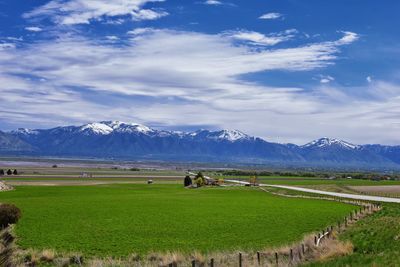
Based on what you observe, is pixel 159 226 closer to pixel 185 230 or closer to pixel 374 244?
pixel 185 230

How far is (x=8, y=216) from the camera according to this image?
43.3 meters

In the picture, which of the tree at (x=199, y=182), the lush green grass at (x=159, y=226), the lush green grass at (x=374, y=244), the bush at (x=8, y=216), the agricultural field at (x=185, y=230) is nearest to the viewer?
the lush green grass at (x=374, y=244)

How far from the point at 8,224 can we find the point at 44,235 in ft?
29.3

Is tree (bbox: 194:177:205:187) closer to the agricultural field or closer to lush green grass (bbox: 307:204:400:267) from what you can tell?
the agricultural field

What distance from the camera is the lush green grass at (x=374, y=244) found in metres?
22.5

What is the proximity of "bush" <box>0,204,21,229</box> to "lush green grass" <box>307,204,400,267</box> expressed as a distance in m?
27.7

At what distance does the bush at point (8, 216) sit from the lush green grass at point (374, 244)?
27.7 metres

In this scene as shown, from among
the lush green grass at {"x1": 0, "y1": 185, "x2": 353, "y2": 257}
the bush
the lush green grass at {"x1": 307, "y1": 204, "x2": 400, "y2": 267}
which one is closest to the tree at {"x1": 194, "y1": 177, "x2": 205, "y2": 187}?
the lush green grass at {"x1": 0, "y1": 185, "x2": 353, "y2": 257}

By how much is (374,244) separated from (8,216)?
3020 centimetres

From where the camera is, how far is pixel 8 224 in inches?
1702

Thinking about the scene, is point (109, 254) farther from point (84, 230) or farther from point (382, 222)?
point (382, 222)

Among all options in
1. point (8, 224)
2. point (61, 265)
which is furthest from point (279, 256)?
point (8, 224)

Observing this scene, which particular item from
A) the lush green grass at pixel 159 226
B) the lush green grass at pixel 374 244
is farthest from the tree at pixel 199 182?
the lush green grass at pixel 374 244

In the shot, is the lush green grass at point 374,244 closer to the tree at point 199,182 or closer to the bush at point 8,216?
the bush at point 8,216
